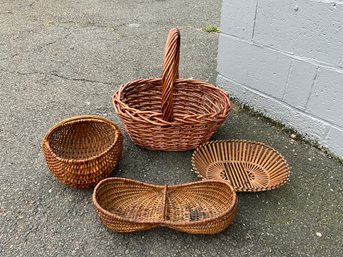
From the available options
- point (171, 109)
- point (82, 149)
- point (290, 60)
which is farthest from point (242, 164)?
point (82, 149)

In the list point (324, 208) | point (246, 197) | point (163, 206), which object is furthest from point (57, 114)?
point (324, 208)

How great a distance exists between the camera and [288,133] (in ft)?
6.70

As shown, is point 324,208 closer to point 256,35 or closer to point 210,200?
point 210,200

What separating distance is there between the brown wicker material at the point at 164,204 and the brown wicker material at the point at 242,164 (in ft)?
0.37

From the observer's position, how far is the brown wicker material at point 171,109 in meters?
Answer: 1.56

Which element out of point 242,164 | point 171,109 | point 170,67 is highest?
point 170,67

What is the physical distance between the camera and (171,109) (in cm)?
159

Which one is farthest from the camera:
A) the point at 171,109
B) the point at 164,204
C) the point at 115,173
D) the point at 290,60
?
the point at 290,60

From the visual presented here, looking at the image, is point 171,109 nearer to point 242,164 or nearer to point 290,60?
point 242,164

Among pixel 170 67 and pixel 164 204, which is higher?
pixel 170 67

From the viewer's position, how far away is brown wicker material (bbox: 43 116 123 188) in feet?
4.86

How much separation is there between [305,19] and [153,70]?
1.35m

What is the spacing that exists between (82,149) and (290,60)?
1250mm

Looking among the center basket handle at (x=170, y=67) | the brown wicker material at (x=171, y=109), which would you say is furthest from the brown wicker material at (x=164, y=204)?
the center basket handle at (x=170, y=67)
